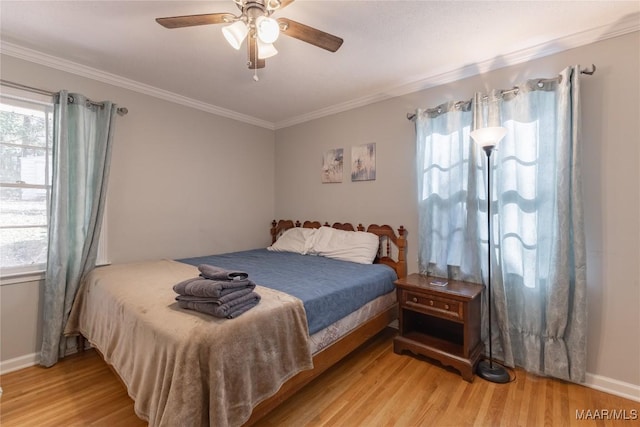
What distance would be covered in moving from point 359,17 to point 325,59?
562 millimetres

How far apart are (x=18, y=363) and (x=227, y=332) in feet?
7.28

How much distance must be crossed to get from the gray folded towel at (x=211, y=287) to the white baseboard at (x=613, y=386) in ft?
8.07

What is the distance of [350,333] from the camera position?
2.16m

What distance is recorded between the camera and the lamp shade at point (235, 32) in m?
1.50

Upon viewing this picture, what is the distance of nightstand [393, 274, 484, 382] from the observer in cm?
210

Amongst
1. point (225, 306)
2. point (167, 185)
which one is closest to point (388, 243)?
point (225, 306)

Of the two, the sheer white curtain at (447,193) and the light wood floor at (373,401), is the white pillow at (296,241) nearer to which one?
the sheer white curtain at (447,193)

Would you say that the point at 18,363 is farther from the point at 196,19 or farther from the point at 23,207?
the point at 196,19

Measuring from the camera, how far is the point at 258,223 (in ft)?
13.3

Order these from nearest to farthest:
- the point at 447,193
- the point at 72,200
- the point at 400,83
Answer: the point at 72,200
the point at 447,193
the point at 400,83

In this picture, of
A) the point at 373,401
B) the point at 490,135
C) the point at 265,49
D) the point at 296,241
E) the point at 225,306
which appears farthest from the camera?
the point at 296,241

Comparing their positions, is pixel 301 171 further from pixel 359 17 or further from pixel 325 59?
pixel 359 17

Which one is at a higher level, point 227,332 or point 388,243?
point 388,243

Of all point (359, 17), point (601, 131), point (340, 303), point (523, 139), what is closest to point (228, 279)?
point (340, 303)
